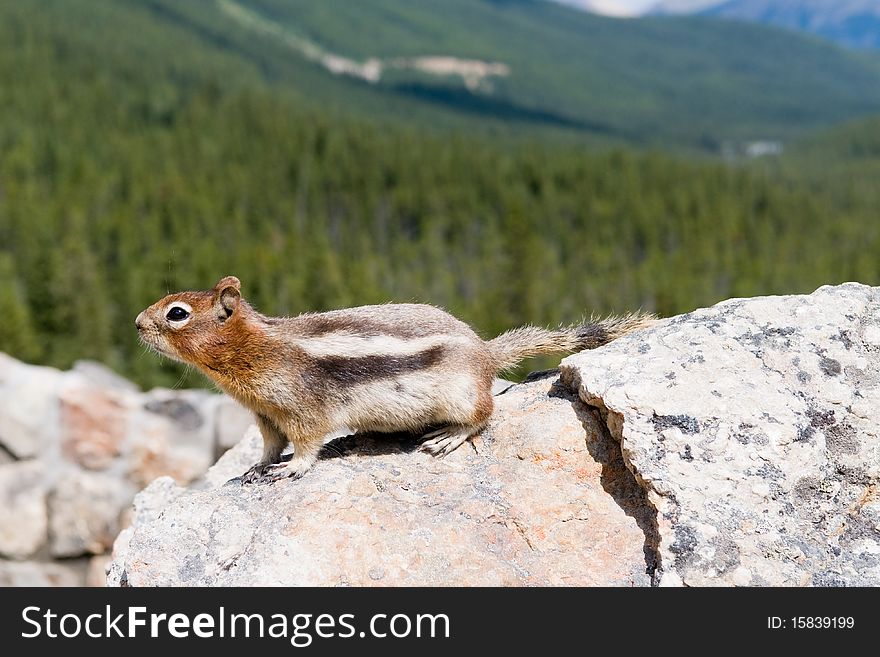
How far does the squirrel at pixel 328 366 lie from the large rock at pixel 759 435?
1.03 metres

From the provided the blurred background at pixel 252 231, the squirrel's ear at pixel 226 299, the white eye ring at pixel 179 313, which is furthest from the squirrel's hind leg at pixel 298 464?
the blurred background at pixel 252 231

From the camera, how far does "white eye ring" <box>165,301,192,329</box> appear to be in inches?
276

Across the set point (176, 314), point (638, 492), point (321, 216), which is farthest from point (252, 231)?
point (638, 492)

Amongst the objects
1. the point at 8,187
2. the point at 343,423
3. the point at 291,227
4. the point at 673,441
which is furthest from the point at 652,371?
the point at 291,227

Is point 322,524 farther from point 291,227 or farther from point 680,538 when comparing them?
point 291,227

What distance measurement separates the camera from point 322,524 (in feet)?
19.9

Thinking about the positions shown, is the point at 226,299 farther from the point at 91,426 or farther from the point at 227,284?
the point at 91,426

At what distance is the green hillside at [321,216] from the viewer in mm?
55969

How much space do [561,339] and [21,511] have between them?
13553mm

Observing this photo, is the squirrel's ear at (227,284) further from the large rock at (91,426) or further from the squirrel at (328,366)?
the large rock at (91,426)

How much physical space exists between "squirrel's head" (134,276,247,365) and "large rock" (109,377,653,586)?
119 cm

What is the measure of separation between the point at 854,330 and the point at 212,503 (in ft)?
16.3

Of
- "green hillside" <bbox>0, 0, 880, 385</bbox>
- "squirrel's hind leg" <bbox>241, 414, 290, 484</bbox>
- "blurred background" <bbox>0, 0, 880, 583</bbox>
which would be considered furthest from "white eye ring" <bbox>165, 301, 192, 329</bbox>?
"green hillside" <bbox>0, 0, 880, 385</bbox>

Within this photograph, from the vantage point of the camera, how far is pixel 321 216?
101812 millimetres
